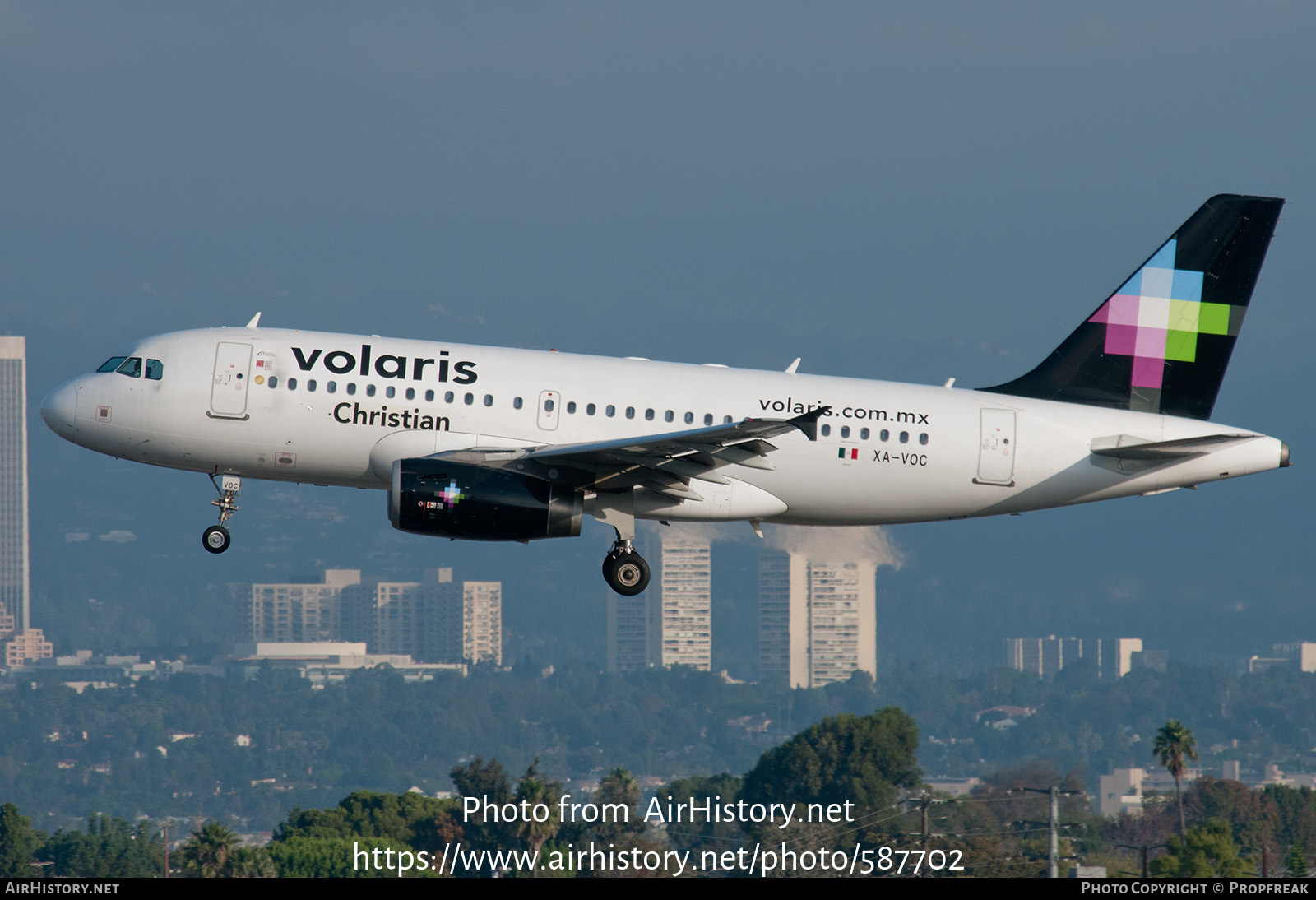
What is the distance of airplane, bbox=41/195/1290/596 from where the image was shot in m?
33.6

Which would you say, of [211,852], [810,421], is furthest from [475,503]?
[211,852]

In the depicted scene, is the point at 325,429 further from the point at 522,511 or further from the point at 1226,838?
the point at 1226,838

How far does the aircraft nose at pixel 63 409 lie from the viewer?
3553 centimetres

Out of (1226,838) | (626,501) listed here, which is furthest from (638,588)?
(1226,838)

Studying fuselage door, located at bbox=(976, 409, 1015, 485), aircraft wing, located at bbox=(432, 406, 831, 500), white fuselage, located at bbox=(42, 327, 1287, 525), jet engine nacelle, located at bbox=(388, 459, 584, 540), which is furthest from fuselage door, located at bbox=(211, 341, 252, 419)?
fuselage door, located at bbox=(976, 409, 1015, 485)

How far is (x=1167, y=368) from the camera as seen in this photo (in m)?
38.3

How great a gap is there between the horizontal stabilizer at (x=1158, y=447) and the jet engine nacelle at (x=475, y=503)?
12.3 m

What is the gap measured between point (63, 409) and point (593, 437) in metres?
11.8

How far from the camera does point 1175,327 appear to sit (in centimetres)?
3894

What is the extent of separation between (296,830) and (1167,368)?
101 meters

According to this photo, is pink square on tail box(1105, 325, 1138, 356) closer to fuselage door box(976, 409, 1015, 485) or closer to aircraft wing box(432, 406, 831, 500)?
fuselage door box(976, 409, 1015, 485)

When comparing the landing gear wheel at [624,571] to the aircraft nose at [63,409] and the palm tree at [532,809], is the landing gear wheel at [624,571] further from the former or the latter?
the palm tree at [532,809]
